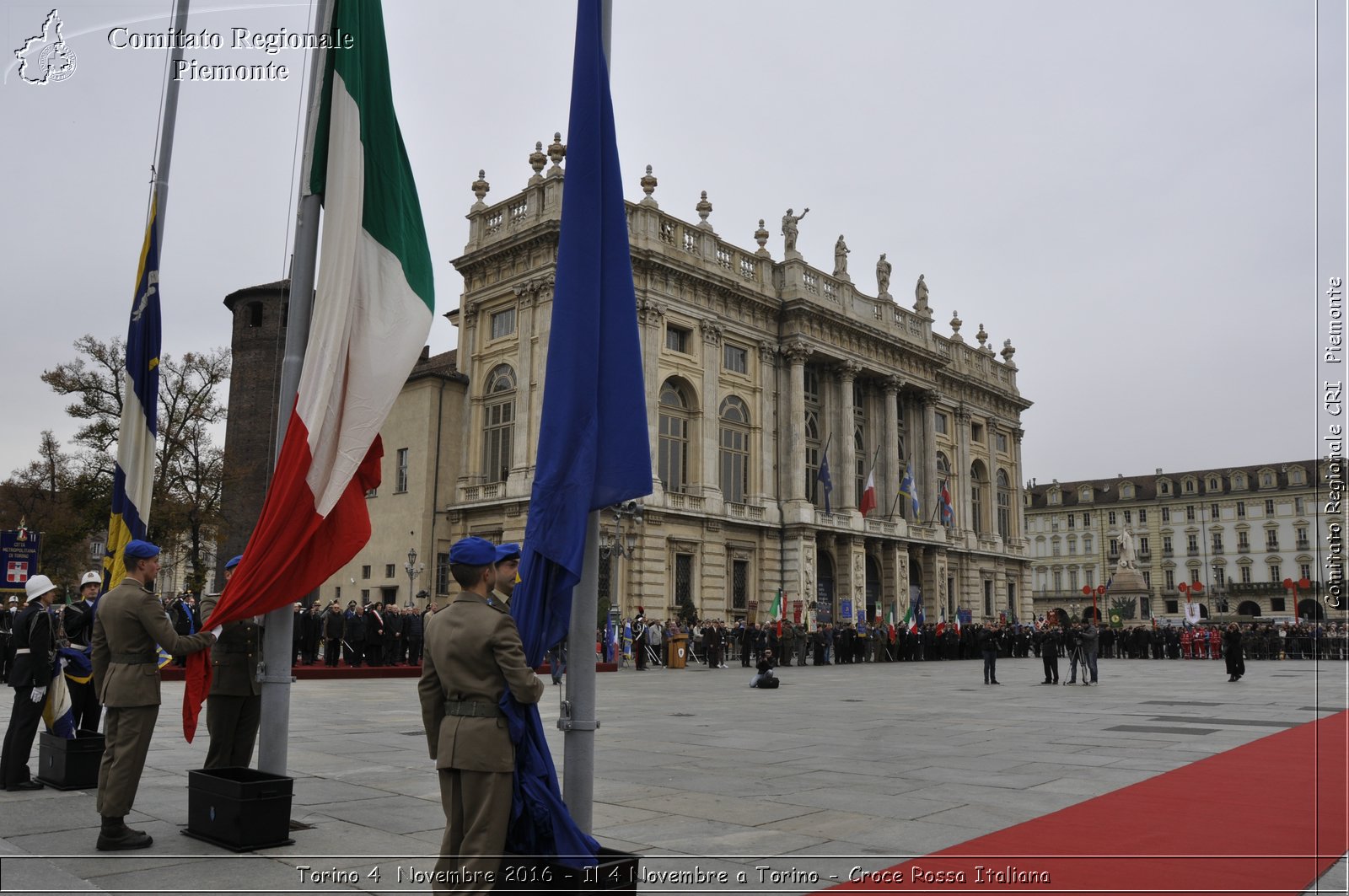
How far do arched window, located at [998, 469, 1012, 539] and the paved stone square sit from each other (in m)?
40.2

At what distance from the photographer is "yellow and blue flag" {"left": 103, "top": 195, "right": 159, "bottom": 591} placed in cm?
814

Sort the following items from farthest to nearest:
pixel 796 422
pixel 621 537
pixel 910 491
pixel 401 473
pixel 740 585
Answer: pixel 910 491
pixel 796 422
pixel 740 585
pixel 401 473
pixel 621 537

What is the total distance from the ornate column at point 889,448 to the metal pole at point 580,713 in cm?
4286

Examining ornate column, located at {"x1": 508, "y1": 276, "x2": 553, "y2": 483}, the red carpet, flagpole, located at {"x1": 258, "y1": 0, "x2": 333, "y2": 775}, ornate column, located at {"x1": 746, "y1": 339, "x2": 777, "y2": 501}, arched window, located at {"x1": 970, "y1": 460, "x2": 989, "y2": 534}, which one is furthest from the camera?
arched window, located at {"x1": 970, "y1": 460, "x2": 989, "y2": 534}

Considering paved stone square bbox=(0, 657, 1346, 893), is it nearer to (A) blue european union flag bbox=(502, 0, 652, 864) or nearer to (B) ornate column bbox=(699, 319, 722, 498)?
(A) blue european union flag bbox=(502, 0, 652, 864)

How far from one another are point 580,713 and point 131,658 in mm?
3338

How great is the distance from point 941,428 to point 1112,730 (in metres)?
40.4

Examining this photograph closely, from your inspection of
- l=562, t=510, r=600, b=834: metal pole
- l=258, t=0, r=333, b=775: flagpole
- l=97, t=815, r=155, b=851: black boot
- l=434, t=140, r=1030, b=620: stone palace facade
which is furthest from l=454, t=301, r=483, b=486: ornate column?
l=562, t=510, r=600, b=834: metal pole

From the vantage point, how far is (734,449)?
39469 millimetres

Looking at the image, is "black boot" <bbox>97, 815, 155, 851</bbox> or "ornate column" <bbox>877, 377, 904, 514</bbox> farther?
"ornate column" <bbox>877, 377, 904, 514</bbox>

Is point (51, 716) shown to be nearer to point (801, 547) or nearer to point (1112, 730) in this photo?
point (1112, 730)

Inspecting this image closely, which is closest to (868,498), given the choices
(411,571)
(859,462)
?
(859,462)

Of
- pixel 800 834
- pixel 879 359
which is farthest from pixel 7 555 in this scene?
pixel 879 359

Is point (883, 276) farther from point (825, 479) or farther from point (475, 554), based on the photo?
point (475, 554)
